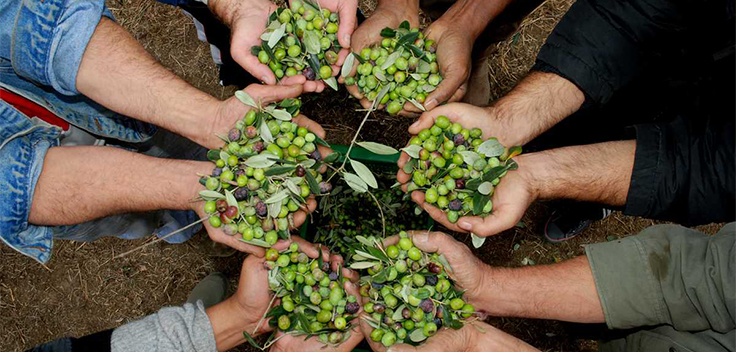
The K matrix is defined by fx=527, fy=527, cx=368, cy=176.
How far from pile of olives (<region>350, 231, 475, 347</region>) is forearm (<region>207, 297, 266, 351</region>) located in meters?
0.64

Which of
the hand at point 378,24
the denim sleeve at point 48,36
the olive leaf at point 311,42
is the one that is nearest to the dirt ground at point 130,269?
the hand at point 378,24

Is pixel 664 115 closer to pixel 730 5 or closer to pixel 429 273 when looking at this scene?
pixel 730 5

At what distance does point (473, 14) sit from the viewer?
2.84 metres

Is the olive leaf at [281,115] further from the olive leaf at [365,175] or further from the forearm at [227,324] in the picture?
the forearm at [227,324]

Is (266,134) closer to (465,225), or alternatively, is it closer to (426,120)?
(426,120)

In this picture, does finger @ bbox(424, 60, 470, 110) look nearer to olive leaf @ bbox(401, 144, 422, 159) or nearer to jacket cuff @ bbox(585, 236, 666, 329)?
olive leaf @ bbox(401, 144, 422, 159)

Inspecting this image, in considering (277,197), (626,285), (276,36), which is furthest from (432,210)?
(276,36)

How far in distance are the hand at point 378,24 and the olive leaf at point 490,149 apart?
61 centimetres

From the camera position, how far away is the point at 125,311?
4.14 m

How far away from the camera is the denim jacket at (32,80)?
7.01 feet

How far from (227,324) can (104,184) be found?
2.83 ft

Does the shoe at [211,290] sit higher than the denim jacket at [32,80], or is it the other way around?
the denim jacket at [32,80]

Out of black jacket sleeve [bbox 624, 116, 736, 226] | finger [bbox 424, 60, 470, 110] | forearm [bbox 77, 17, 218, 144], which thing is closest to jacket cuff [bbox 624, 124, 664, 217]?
black jacket sleeve [bbox 624, 116, 736, 226]

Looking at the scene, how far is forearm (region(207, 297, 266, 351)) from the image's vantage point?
2514mm
